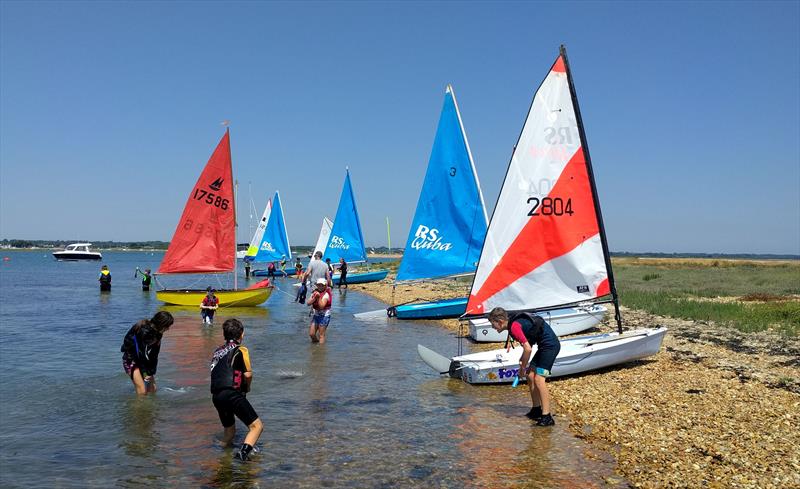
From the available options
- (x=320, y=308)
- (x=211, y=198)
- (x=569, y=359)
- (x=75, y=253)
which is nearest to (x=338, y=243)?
(x=211, y=198)

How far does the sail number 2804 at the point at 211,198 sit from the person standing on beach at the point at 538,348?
20209mm

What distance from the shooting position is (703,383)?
11133mm

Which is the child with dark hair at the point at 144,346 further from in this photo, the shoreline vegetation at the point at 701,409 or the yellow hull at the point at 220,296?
the yellow hull at the point at 220,296

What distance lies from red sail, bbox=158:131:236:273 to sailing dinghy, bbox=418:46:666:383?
17480mm

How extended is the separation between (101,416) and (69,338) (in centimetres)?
1128

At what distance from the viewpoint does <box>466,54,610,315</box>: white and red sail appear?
39.1ft

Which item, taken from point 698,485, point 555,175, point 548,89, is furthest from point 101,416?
point 548,89

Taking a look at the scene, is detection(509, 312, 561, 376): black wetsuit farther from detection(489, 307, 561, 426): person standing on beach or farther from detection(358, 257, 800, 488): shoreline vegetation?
detection(358, 257, 800, 488): shoreline vegetation

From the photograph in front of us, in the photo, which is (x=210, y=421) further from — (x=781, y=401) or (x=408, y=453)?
(x=781, y=401)

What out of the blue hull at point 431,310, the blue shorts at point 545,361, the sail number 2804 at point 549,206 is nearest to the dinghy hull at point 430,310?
the blue hull at point 431,310

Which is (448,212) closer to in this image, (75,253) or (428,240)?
(428,240)

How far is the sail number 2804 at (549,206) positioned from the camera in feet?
39.2

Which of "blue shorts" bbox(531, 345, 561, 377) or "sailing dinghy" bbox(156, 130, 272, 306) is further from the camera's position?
"sailing dinghy" bbox(156, 130, 272, 306)

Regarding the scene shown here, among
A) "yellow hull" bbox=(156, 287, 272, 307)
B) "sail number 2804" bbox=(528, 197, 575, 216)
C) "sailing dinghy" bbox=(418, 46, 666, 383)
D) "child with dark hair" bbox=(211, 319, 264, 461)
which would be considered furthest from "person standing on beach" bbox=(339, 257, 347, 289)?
"child with dark hair" bbox=(211, 319, 264, 461)
